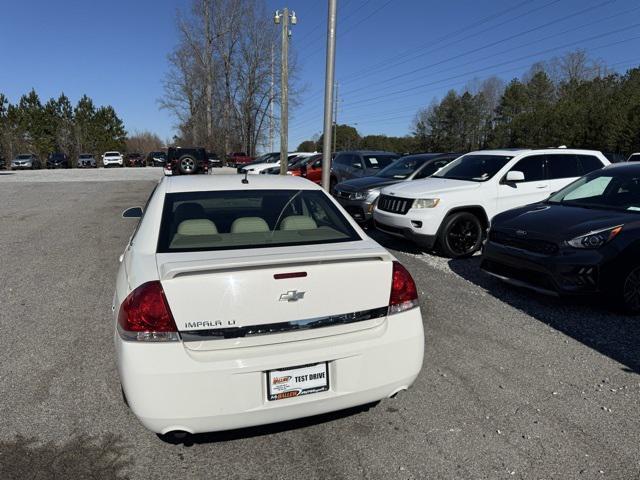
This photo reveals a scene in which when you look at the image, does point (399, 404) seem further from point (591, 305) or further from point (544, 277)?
point (591, 305)

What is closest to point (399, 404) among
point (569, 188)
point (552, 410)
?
point (552, 410)

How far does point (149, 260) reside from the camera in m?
2.53

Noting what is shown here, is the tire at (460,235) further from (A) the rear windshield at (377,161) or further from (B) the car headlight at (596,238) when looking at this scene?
(A) the rear windshield at (377,161)

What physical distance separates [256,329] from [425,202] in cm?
532

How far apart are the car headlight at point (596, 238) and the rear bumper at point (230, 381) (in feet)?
10.3

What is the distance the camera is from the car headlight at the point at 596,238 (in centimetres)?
456

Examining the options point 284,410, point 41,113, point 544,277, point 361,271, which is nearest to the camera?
point 284,410

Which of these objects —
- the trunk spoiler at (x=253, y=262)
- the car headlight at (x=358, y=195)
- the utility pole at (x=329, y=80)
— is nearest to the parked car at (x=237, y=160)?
the utility pole at (x=329, y=80)

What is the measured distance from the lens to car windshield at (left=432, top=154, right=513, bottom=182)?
25.0 feet

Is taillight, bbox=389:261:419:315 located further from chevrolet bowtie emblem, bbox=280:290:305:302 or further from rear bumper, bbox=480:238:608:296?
rear bumper, bbox=480:238:608:296

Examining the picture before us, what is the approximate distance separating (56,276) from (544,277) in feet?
19.8

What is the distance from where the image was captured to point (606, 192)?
544 centimetres

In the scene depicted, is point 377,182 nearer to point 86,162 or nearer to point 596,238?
point 596,238

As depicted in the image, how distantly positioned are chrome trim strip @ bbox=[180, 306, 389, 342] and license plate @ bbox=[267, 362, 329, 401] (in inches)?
7.9
